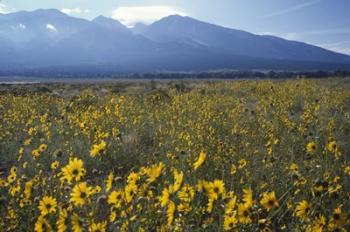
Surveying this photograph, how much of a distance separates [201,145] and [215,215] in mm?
2011

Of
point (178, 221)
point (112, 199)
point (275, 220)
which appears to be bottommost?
point (275, 220)

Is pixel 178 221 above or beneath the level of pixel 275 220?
above

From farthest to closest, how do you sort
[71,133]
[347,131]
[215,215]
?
[347,131]
[71,133]
[215,215]

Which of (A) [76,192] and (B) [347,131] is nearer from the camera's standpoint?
(A) [76,192]

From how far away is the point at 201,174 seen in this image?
4805mm

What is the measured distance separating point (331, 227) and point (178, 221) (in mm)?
966

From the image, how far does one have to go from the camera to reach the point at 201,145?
5.76 metres

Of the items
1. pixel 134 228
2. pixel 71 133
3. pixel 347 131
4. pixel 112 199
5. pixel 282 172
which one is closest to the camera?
pixel 112 199

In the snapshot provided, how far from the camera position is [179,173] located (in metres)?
4.42

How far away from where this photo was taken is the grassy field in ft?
9.46

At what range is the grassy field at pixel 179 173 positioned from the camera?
2885 millimetres

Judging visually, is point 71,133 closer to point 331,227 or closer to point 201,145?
point 201,145

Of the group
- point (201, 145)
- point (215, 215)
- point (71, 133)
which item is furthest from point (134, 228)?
point (71, 133)

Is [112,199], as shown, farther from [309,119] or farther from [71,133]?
[309,119]
